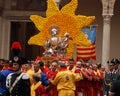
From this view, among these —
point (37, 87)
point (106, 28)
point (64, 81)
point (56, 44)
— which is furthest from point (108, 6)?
point (37, 87)

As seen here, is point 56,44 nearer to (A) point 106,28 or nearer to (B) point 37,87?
(B) point 37,87

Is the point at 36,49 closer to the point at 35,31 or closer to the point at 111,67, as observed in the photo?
the point at 35,31

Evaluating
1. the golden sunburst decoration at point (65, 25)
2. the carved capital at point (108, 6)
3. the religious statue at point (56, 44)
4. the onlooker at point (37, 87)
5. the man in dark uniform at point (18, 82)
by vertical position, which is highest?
the carved capital at point (108, 6)

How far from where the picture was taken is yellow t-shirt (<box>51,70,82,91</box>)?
1272 cm

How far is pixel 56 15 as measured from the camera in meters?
19.8

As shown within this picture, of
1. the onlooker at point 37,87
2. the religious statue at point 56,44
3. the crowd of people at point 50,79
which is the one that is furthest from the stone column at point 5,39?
the onlooker at point 37,87

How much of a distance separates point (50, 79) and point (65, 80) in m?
0.59

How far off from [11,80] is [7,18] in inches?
921

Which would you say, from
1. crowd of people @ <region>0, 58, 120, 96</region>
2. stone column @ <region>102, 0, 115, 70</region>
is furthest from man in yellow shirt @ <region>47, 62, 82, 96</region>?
stone column @ <region>102, 0, 115, 70</region>

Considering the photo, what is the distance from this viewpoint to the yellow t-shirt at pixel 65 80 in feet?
41.7

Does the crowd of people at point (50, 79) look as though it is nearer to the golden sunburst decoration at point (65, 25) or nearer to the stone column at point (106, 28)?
the golden sunburst decoration at point (65, 25)

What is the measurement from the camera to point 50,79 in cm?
1326

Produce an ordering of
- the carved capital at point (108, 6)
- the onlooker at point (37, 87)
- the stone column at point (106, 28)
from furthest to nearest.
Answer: the carved capital at point (108, 6), the stone column at point (106, 28), the onlooker at point (37, 87)

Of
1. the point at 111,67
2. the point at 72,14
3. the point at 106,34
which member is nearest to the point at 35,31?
the point at 106,34
